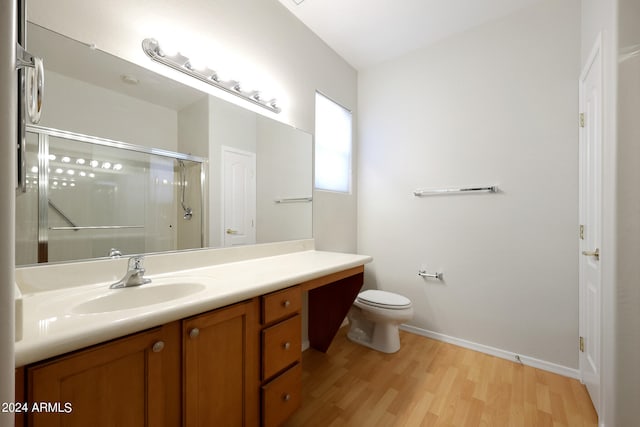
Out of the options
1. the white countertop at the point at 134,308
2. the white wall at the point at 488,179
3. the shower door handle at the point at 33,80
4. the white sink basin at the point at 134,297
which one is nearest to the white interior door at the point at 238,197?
the white countertop at the point at 134,308

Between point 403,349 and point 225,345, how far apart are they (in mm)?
1651

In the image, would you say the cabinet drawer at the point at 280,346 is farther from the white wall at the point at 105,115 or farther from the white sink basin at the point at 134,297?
the white wall at the point at 105,115

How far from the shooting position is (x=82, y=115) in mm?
1041

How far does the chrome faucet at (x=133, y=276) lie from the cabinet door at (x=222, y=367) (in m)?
0.39

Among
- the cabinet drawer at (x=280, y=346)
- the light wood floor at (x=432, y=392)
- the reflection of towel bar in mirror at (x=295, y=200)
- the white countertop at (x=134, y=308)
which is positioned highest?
the reflection of towel bar in mirror at (x=295, y=200)

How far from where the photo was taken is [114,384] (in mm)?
690

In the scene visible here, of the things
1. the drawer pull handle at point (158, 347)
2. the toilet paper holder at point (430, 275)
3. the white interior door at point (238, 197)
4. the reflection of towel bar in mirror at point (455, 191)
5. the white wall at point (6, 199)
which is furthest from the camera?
the toilet paper holder at point (430, 275)

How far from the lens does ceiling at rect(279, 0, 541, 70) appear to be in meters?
1.87

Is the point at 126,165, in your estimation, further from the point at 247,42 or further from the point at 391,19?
the point at 391,19

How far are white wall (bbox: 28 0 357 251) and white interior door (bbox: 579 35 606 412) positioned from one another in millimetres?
1697

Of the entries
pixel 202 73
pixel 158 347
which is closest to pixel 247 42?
pixel 202 73

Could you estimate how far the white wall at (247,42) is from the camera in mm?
1068

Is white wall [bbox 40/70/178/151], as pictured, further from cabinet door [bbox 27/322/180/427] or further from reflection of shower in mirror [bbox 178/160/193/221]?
cabinet door [bbox 27/322/180/427]

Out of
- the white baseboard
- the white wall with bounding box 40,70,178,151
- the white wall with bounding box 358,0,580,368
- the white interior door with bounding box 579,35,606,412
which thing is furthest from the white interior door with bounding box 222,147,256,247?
the white interior door with bounding box 579,35,606,412
